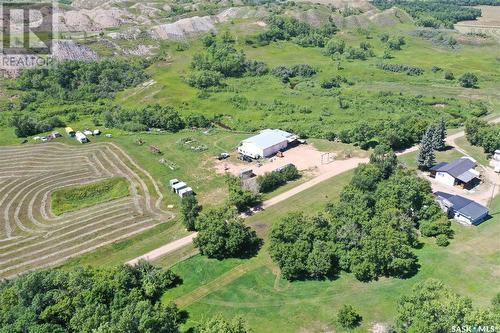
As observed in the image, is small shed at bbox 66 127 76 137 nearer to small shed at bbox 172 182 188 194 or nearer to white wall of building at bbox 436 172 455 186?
small shed at bbox 172 182 188 194

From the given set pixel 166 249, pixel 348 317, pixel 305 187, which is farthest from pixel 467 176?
pixel 166 249

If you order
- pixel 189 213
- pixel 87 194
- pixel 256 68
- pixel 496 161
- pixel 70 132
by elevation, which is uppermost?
pixel 256 68

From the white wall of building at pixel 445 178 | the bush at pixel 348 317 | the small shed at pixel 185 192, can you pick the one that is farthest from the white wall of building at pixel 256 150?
the bush at pixel 348 317

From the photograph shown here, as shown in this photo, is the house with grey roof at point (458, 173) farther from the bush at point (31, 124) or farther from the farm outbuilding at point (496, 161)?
the bush at point (31, 124)

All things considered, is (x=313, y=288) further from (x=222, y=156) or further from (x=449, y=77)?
(x=449, y=77)

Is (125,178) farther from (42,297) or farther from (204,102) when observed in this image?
(204,102)
